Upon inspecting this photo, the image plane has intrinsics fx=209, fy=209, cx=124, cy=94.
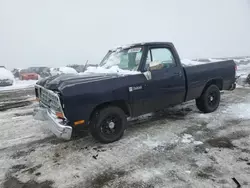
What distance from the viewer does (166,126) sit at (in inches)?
205

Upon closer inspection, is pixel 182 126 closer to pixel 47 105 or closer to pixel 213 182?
pixel 213 182

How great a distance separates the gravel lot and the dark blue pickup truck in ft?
1.65

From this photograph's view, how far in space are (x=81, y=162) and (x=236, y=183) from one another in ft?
7.93

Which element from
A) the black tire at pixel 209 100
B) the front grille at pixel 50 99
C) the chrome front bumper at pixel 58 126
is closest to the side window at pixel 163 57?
the black tire at pixel 209 100

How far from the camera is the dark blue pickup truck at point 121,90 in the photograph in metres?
3.75

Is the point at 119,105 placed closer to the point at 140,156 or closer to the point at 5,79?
the point at 140,156

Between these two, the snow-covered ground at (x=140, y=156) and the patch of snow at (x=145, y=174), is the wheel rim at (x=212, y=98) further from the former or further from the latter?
the patch of snow at (x=145, y=174)

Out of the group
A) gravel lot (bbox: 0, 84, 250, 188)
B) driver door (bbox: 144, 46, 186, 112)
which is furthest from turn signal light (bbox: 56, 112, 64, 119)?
driver door (bbox: 144, 46, 186, 112)

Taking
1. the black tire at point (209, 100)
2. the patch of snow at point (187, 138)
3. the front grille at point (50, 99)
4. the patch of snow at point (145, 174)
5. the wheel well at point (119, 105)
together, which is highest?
the front grille at point (50, 99)

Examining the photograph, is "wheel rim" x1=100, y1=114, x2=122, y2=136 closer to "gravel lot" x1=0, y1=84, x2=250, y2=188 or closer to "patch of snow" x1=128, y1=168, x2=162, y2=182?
"gravel lot" x1=0, y1=84, x2=250, y2=188

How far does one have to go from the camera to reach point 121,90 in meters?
4.20

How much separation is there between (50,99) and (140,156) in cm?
203

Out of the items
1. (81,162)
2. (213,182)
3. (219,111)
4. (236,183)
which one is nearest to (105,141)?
(81,162)

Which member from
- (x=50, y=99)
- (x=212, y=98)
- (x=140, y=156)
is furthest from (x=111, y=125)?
(x=212, y=98)
